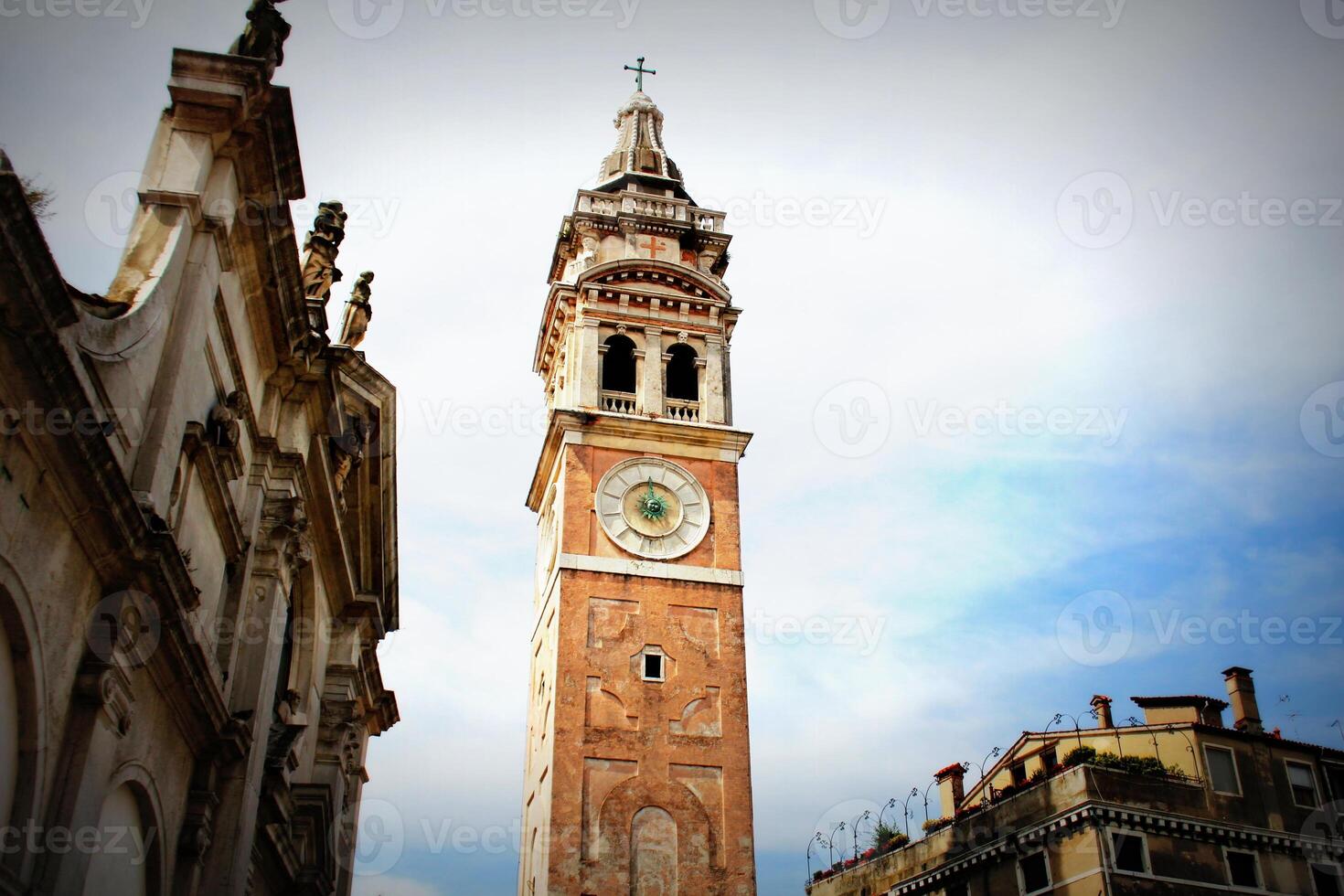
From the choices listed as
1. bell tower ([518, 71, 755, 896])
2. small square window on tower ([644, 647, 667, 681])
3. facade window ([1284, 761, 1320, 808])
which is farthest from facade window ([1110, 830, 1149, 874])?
small square window on tower ([644, 647, 667, 681])

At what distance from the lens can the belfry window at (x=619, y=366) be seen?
38.7 meters

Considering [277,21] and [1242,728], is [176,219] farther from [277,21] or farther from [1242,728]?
[1242,728]

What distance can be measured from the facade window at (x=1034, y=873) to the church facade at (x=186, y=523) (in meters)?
16.4

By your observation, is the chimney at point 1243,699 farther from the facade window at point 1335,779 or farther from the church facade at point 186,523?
the church facade at point 186,523

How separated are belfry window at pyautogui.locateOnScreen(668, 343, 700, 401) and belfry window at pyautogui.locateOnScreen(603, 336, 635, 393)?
3.88 feet

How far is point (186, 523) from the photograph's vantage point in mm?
14219

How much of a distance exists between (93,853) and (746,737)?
22316 millimetres

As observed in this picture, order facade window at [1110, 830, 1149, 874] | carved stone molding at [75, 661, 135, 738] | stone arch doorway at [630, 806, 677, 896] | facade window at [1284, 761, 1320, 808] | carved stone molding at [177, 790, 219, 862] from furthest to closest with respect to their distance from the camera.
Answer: facade window at [1284, 761, 1320, 808], stone arch doorway at [630, 806, 677, 896], facade window at [1110, 830, 1149, 874], carved stone molding at [177, 790, 219, 862], carved stone molding at [75, 661, 135, 738]

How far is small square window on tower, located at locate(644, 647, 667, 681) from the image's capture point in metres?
32.9

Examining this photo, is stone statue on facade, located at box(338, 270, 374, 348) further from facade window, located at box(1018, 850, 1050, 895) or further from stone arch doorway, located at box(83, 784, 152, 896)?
facade window, located at box(1018, 850, 1050, 895)

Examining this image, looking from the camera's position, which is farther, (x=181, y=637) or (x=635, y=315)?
(x=635, y=315)

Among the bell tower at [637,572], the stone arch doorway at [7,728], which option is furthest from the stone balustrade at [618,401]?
the stone arch doorway at [7,728]

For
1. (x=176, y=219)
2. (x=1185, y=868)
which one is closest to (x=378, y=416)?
(x=176, y=219)

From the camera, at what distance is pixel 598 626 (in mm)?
33344
